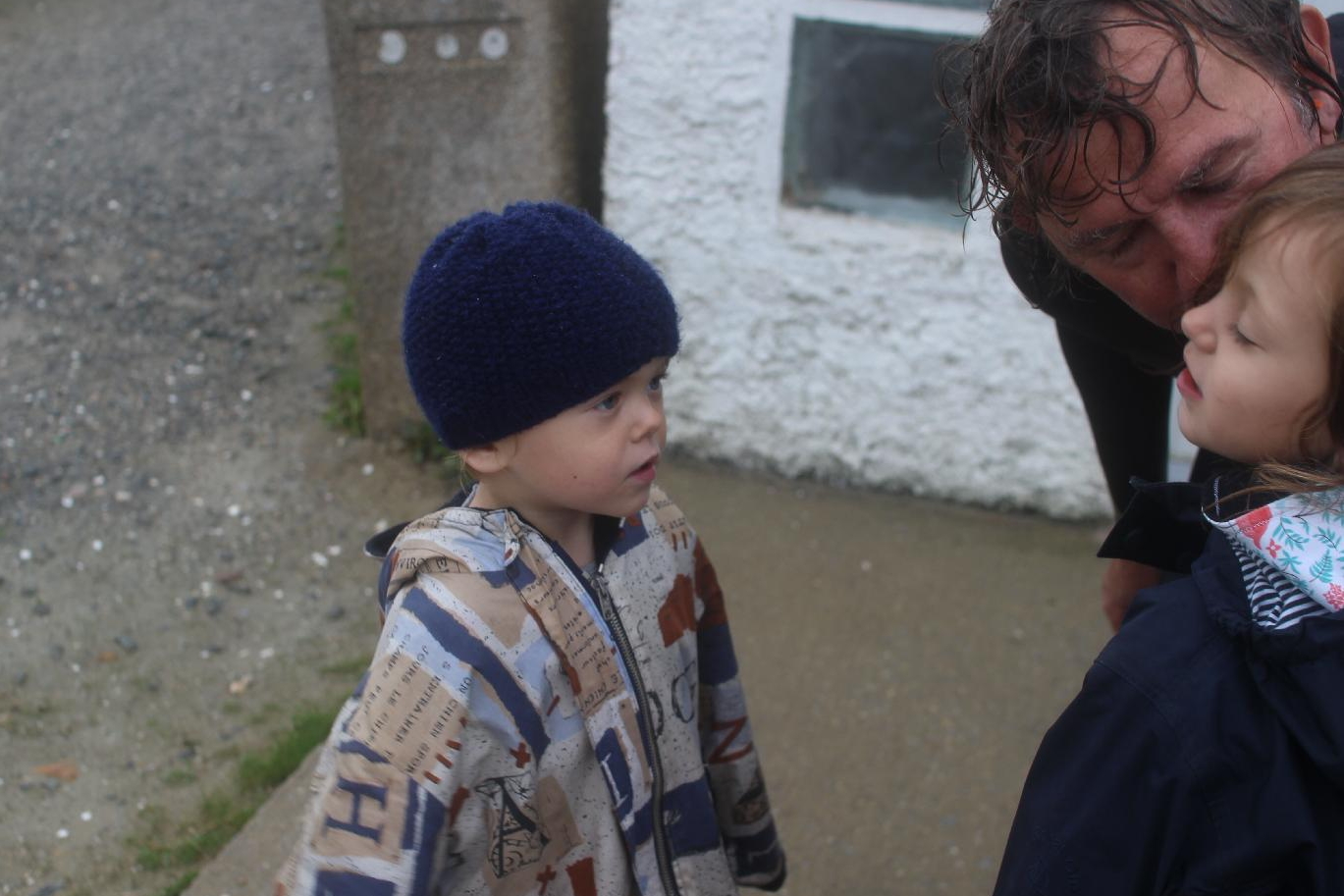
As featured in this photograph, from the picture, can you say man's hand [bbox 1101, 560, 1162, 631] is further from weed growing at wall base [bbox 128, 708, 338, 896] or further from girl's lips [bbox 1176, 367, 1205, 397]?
weed growing at wall base [bbox 128, 708, 338, 896]

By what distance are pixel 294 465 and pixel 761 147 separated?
164 cm

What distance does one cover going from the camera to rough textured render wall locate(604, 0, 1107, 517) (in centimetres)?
322

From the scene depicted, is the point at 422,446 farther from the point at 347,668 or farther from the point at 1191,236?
the point at 1191,236

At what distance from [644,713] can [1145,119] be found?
89 centimetres

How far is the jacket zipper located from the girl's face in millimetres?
698

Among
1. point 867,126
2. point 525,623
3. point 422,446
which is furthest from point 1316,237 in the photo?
point 422,446

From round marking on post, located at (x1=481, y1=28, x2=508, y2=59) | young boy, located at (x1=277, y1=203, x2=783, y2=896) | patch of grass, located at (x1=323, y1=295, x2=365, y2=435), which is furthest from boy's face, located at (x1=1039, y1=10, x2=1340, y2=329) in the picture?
patch of grass, located at (x1=323, y1=295, x2=365, y2=435)

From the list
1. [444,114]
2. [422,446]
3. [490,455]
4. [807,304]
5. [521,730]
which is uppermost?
[490,455]

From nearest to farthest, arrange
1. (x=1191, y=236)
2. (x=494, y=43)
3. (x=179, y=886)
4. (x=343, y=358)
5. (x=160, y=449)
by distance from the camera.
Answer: (x=1191, y=236) < (x=179, y=886) < (x=494, y=43) < (x=160, y=449) < (x=343, y=358)

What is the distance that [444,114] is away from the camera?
3305 millimetres

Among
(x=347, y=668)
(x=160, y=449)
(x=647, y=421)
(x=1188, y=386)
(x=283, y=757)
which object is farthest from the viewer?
(x=160, y=449)

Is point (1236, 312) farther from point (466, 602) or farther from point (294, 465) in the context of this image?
point (294, 465)

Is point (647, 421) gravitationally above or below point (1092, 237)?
below

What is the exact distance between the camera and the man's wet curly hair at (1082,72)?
4.28ft
